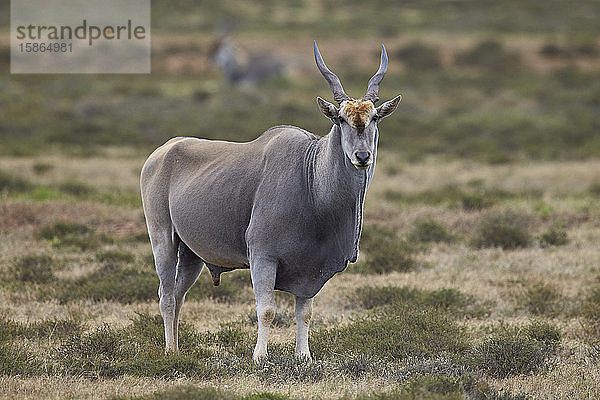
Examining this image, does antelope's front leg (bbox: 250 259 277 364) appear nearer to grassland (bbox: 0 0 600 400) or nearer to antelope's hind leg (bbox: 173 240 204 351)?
grassland (bbox: 0 0 600 400)

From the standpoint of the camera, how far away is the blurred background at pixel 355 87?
76.8 feet

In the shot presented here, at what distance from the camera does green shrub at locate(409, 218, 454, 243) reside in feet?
39.8

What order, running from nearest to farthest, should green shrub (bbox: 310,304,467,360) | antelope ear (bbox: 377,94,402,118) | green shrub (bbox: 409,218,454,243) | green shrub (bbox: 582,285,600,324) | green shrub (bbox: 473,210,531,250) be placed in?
antelope ear (bbox: 377,94,402,118) < green shrub (bbox: 310,304,467,360) < green shrub (bbox: 582,285,600,324) < green shrub (bbox: 473,210,531,250) < green shrub (bbox: 409,218,454,243)

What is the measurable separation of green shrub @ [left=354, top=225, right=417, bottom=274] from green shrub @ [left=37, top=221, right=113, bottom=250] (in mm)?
3659

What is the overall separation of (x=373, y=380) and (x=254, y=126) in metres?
19.3

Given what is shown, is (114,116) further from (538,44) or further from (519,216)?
(538,44)

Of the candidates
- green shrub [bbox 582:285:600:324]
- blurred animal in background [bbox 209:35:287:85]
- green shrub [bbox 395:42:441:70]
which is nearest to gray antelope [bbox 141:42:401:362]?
green shrub [bbox 582:285:600:324]

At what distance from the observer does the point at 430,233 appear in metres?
12.2

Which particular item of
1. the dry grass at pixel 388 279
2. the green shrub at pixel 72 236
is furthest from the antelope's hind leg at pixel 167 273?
the green shrub at pixel 72 236

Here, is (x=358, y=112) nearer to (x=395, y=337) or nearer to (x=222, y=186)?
(x=222, y=186)

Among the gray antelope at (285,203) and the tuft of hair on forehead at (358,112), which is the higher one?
the tuft of hair on forehead at (358,112)

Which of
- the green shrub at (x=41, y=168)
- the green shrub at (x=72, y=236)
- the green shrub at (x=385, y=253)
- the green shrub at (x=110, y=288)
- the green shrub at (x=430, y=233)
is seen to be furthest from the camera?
the green shrub at (x=41, y=168)

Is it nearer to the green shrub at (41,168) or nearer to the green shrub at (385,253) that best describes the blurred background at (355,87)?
the green shrub at (41,168)

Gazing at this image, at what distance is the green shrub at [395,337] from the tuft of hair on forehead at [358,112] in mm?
2165
